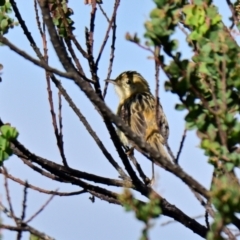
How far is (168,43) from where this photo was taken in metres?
Answer: 2.84

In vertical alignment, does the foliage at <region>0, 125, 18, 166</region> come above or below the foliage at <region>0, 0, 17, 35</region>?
below

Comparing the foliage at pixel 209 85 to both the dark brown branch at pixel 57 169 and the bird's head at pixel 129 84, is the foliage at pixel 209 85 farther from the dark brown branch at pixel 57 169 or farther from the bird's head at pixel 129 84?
the bird's head at pixel 129 84

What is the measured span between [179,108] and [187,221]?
150 cm

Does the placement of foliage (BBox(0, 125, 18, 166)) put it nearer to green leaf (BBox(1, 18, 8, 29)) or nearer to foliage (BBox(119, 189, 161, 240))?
green leaf (BBox(1, 18, 8, 29))

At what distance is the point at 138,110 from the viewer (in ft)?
29.1

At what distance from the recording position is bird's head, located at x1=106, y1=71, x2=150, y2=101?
10031mm

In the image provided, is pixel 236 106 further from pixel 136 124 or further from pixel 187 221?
pixel 136 124

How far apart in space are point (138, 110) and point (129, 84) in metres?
1.41

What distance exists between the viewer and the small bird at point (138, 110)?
301 inches

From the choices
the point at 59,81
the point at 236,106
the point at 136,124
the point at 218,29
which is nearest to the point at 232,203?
the point at 236,106

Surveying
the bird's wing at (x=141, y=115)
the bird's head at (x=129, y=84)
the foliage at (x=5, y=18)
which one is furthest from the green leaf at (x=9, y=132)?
the bird's head at (x=129, y=84)

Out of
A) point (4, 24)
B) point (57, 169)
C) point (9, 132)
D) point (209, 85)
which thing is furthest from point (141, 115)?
point (209, 85)

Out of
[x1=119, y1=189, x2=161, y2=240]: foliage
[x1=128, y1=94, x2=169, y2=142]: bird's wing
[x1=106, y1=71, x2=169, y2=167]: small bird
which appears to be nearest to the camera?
[x1=119, y1=189, x2=161, y2=240]: foliage

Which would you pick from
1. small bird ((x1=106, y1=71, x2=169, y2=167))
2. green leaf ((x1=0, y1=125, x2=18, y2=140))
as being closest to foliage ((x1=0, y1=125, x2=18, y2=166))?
green leaf ((x1=0, y1=125, x2=18, y2=140))
